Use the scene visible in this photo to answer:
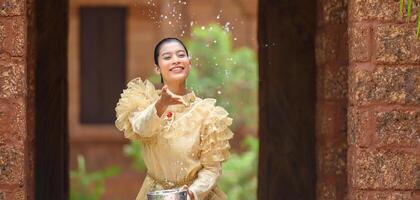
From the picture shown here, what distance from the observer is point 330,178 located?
23.9 feet

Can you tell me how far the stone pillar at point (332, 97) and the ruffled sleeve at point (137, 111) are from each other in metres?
1.31

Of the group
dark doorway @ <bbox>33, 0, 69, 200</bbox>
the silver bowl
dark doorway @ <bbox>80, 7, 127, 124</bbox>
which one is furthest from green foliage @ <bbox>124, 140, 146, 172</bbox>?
the silver bowl

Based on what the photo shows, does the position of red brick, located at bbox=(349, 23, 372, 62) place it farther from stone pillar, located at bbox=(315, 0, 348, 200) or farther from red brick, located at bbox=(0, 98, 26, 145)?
red brick, located at bbox=(0, 98, 26, 145)

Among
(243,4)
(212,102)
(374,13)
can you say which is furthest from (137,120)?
(243,4)

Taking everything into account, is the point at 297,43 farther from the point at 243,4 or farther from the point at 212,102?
the point at 243,4

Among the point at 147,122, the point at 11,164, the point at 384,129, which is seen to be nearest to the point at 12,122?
the point at 11,164

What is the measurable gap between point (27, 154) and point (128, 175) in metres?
8.83

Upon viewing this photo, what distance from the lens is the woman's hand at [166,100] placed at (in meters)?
5.77

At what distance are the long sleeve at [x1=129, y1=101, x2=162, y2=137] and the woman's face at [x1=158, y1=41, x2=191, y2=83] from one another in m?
0.19

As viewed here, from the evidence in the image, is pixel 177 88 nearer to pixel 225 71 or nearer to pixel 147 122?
pixel 147 122

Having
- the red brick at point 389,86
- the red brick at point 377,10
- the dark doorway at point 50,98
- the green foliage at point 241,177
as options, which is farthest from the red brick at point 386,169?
the green foliage at point 241,177

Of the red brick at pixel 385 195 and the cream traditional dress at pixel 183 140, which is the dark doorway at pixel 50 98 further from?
the red brick at pixel 385 195

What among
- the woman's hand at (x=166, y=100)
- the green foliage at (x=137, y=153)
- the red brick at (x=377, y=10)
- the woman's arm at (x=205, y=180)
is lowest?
the green foliage at (x=137, y=153)

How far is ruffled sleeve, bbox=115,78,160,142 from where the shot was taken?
234 inches
